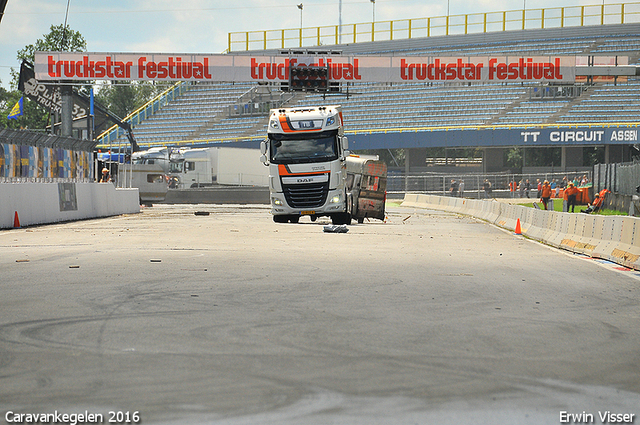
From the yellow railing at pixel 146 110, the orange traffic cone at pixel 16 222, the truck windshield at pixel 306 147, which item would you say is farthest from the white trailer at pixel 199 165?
the truck windshield at pixel 306 147

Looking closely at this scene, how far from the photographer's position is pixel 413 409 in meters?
4.64

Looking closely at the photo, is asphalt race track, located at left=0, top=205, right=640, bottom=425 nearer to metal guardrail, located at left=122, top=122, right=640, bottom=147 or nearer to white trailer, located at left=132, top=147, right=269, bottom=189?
white trailer, located at left=132, top=147, right=269, bottom=189

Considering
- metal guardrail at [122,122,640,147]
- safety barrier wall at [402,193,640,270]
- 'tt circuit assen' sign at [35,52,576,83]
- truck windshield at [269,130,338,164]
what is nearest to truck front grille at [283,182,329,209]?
truck windshield at [269,130,338,164]

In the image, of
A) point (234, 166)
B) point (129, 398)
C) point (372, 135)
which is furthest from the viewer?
point (372, 135)

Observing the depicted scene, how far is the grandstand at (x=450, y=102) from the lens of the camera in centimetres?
6028

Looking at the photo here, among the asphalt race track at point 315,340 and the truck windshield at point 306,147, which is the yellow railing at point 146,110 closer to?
the truck windshield at point 306,147

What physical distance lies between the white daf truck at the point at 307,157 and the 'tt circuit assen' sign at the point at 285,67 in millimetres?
16093

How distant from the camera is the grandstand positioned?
198 feet

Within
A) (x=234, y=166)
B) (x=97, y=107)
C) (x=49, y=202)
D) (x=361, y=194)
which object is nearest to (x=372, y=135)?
(x=234, y=166)

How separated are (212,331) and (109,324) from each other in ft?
3.30

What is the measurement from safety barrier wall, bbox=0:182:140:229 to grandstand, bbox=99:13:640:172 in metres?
30.4

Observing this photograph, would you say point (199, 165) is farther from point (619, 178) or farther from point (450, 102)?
point (619, 178)

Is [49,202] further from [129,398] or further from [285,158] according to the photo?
[129,398]

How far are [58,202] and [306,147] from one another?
8708mm
